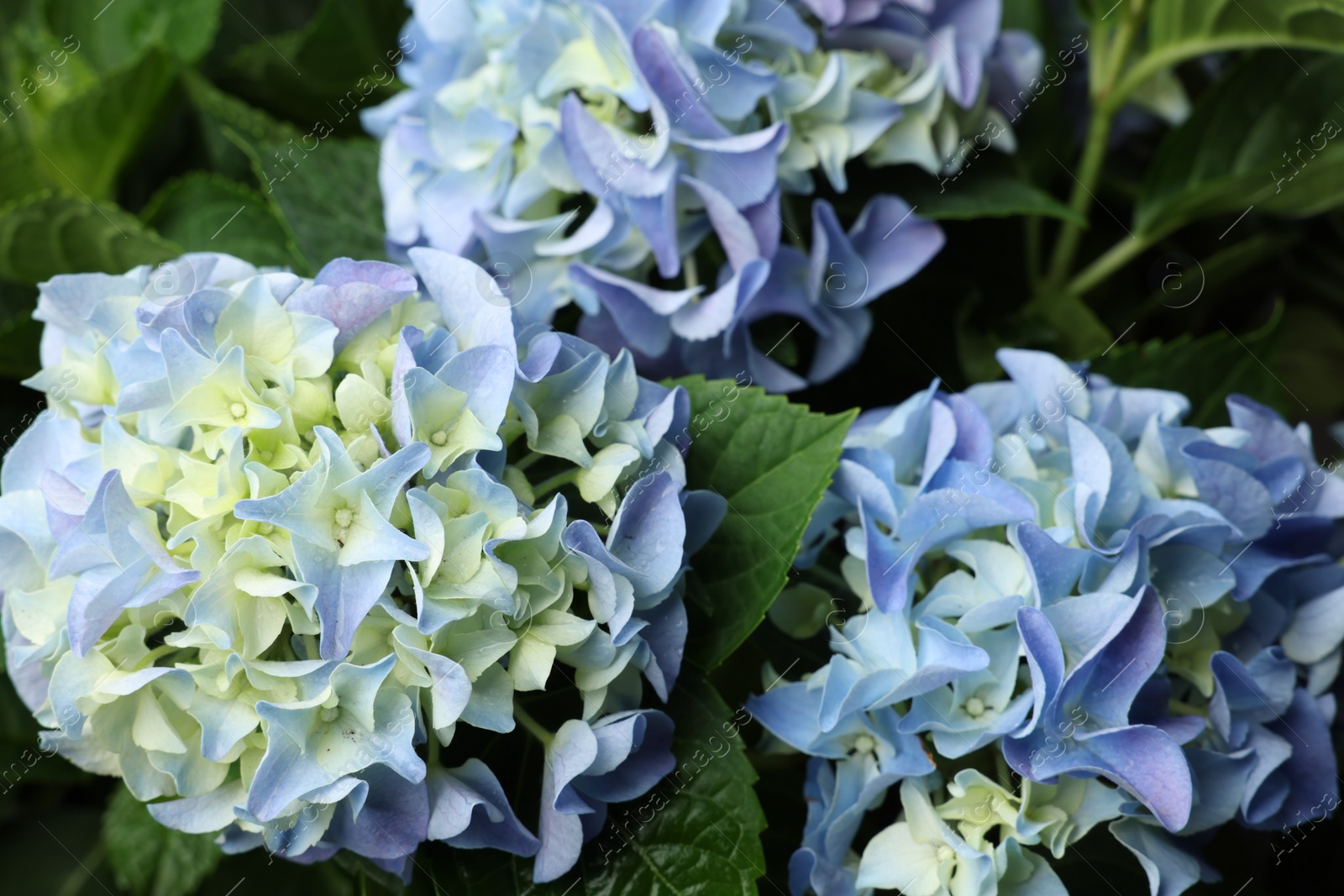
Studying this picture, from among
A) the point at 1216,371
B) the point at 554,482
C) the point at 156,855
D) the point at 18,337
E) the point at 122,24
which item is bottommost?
the point at 1216,371

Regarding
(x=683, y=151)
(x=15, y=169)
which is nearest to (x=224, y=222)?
(x=15, y=169)

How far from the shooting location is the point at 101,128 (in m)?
0.73

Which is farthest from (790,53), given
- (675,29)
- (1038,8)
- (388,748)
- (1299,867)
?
(1299,867)

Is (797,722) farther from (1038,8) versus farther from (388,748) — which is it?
(1038,8)

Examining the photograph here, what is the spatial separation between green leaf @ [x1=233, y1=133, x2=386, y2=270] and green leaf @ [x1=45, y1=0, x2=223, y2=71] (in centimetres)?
20

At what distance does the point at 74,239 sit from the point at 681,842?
1.63ft

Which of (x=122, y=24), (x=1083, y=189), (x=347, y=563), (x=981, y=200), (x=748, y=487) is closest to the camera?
(x=347, y=563)

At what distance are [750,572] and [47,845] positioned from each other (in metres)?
0.61

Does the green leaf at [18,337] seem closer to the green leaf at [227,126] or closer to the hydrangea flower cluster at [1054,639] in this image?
the green leaf at [227,126]

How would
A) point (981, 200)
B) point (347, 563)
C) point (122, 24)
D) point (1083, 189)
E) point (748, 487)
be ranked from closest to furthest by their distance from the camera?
1. point (347, 563)
2. point (748, 487)
3. point (981, 200)
4. point (1083, 189)
5. point (122, 24)

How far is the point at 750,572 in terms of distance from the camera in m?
0.47

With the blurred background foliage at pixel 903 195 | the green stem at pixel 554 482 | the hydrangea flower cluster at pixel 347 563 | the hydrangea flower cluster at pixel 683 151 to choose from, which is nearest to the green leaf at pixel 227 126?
the blurred background foliage at pixel 903 195

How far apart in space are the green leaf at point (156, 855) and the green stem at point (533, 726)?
279 mm

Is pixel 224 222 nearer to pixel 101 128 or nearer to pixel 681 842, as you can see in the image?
pixel 101 128
